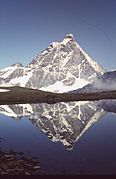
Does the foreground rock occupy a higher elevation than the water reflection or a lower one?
lower

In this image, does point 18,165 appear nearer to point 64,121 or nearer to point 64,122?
point 64,122

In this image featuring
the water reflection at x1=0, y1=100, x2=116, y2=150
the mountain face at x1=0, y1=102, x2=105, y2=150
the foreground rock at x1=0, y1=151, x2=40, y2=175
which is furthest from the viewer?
the water reflection at x1=0, y1=100, x2=116, y2=150

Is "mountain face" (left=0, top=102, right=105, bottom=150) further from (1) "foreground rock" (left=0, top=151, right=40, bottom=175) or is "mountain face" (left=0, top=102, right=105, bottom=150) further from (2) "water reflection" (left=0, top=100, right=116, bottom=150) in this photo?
(1) "foreground rock" (left=0, top=151, right=40, bottom=175)

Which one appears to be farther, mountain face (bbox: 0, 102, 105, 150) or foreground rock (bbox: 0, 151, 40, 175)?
mountain face (bbox: 0, 102, 105, 150)

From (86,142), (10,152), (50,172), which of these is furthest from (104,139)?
(50,172)

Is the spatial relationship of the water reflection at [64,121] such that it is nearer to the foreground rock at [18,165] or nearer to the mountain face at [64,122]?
the mountain face at [64,122]

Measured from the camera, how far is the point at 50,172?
24.5 meters

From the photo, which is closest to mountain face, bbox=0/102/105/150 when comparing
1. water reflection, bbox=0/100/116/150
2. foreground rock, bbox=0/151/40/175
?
water reflection, bbox=0/100/116/150

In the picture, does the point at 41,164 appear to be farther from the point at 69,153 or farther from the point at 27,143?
the point at 27,143

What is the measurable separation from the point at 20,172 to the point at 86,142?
15.1m

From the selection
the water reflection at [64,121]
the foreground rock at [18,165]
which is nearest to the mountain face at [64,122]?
the water reflection at [64,121]

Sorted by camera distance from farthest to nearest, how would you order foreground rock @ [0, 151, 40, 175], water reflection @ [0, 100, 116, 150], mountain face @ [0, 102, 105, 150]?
water reflection @ [0, 100, 116, 150], mountain face @ [0, 102, 105, 150], foreground rock @ [0, 151, 40, 175]

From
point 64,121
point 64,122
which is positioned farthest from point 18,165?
point 64,121

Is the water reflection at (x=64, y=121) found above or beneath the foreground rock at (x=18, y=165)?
above
